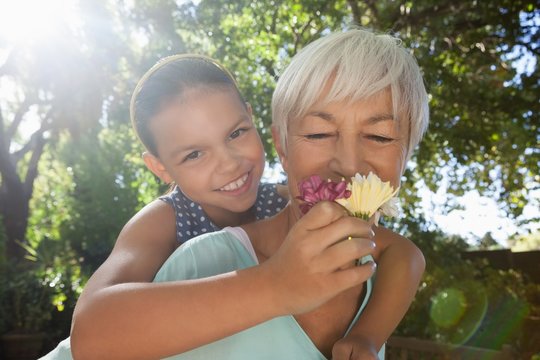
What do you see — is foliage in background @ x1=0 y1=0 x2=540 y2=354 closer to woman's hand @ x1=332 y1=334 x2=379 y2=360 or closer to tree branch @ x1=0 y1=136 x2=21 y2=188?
tree branch @ x1=0 y1=136 x2=21 y2=188

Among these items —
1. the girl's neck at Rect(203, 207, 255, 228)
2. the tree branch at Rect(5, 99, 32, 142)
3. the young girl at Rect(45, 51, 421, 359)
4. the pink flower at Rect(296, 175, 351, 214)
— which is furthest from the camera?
the tree branch at Rect(5, 99, 32, 142)

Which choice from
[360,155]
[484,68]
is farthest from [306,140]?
[484,68]

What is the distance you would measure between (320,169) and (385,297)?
0.38m

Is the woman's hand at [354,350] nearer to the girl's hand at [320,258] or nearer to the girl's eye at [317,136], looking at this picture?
the girl's hand at [320,258]

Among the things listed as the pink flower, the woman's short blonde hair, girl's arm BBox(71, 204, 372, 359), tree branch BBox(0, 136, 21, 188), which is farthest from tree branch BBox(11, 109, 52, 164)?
the pink flower

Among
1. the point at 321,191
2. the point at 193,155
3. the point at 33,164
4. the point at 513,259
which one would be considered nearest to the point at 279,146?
the point at 321,191

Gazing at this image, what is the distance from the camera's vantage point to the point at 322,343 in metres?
1.42

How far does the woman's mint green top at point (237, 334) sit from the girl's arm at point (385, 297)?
0.09m

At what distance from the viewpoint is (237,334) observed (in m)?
1.26

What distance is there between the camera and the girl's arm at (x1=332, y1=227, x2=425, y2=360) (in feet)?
4.27

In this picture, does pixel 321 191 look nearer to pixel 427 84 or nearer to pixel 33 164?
pixel 427 84

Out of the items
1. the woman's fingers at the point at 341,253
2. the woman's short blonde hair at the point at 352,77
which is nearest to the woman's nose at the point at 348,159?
the woman's short blonde hair at the point at 352,77

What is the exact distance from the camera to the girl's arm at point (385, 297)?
1.30 meters

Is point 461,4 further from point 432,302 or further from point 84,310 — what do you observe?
point 84,310
